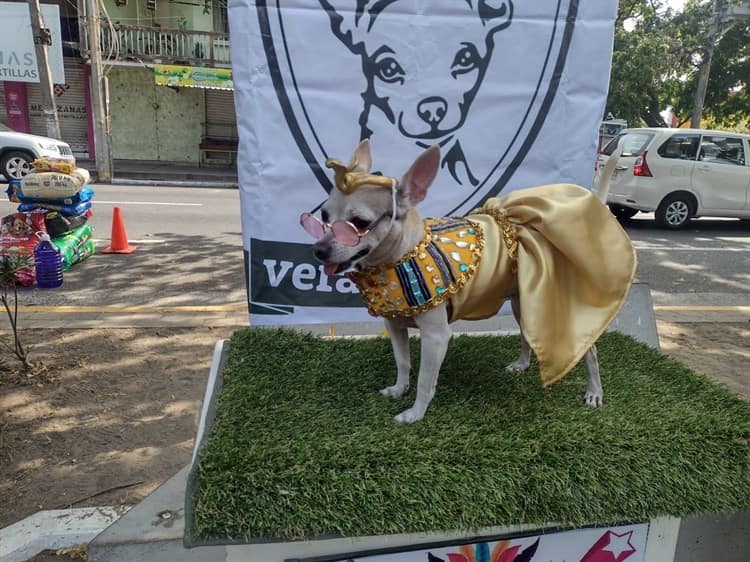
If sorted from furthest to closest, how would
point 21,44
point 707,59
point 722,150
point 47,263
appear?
1. point 707,59
2. point 21,44
3. point 722,150
4. point 47,263

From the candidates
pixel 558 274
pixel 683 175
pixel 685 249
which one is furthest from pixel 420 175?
pixel 683 175

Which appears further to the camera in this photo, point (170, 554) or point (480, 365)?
point (480, 365)

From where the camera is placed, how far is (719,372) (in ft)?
13.2

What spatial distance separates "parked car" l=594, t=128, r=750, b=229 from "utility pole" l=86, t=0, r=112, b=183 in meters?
10.6

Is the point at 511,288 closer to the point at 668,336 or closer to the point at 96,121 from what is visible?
the point at 668,336

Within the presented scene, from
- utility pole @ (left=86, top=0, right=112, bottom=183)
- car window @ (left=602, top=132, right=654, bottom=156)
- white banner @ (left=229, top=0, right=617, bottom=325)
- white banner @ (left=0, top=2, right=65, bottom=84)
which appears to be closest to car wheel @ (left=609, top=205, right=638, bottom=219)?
car window @ (left=602, top=132, right=654, bottom=156)

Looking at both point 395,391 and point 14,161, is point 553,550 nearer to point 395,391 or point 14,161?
point 395,391

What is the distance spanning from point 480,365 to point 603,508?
34.2 inches

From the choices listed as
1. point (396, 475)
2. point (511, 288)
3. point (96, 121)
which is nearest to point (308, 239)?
point (511, 288)

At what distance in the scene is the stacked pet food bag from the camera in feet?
18.3

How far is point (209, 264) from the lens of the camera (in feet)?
21.0

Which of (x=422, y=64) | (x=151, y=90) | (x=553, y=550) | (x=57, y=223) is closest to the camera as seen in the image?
(x=553, y=550)

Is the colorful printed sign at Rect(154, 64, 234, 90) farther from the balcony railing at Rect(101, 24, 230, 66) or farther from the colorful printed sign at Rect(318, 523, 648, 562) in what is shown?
the colorful printed sign at Rect(318, 523, 648, 562)

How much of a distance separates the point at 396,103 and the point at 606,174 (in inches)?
38.4
